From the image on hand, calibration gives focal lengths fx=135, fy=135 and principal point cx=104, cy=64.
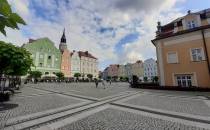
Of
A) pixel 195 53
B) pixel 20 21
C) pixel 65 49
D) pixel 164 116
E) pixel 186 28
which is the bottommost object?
pixel 164 116

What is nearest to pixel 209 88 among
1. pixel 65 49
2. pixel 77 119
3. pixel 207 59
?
pixel 207 59

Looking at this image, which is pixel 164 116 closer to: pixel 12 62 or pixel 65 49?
pixel 12 62

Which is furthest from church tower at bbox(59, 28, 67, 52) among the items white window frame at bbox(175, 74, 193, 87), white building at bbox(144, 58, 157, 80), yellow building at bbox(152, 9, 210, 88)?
white window frame at bbox(175, 74, 193, 87)

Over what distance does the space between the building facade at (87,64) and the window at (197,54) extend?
65031 millimetres

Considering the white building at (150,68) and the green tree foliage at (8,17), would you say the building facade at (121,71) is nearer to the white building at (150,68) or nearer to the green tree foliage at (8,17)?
the white building at (150,68)

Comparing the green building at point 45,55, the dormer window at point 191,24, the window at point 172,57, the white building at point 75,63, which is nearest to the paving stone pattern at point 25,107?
the window at point 172,57

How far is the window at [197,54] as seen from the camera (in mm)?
18125

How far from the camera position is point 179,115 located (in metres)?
7.00

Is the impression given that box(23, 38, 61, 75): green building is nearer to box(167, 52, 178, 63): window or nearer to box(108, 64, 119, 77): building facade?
box(167, 52, 178, 63): window

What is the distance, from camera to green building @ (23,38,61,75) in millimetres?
57688

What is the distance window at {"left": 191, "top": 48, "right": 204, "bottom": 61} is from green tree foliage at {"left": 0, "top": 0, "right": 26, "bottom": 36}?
21.6 m

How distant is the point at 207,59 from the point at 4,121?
841 inches

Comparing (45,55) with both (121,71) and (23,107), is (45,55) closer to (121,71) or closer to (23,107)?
(23,107)

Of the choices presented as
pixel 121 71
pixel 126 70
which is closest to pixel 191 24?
pixel 126 70
